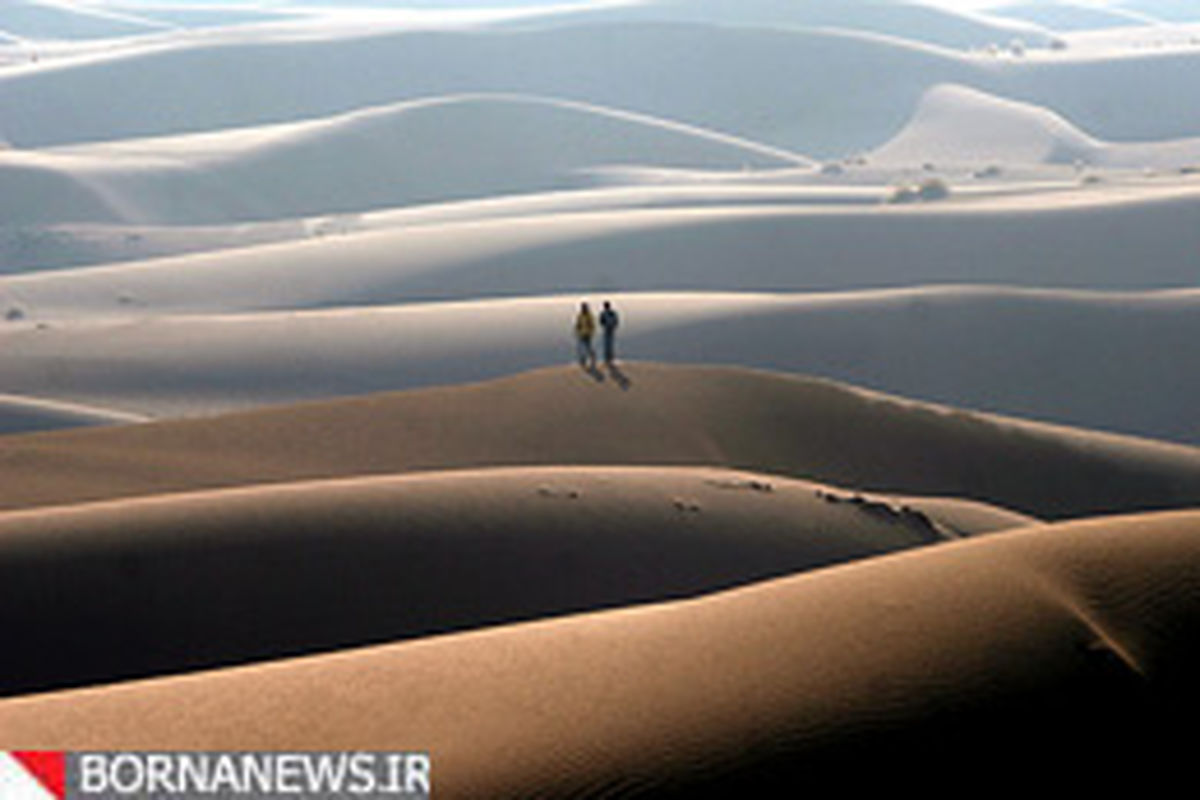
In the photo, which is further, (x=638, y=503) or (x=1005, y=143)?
(x=1005, y=143)

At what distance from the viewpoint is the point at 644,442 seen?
81.4ft

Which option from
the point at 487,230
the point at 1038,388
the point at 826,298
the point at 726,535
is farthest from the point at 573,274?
the point at 726,535

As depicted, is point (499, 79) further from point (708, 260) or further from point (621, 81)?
point (708, 260)

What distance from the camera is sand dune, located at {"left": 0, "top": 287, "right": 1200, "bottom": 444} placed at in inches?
1649

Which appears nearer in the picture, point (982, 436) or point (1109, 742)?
point (1109, 742)

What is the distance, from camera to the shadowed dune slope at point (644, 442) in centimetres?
2300

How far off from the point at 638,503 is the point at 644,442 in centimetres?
485

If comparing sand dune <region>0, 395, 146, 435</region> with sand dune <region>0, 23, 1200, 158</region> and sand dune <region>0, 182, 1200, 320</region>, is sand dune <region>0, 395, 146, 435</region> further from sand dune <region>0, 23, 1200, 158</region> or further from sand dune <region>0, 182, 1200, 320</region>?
sand dune <region>0, 23, 1200, 158</region>

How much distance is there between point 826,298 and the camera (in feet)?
159

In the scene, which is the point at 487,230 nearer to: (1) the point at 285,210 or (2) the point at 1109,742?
(1) the point at 285,210

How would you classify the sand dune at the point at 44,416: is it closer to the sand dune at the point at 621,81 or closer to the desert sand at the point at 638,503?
the desert sand at the point at 638,503

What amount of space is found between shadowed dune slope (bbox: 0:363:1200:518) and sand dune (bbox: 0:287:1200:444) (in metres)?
14.4

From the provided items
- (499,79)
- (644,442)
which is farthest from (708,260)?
(499,79)

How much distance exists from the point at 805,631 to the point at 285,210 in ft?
319
